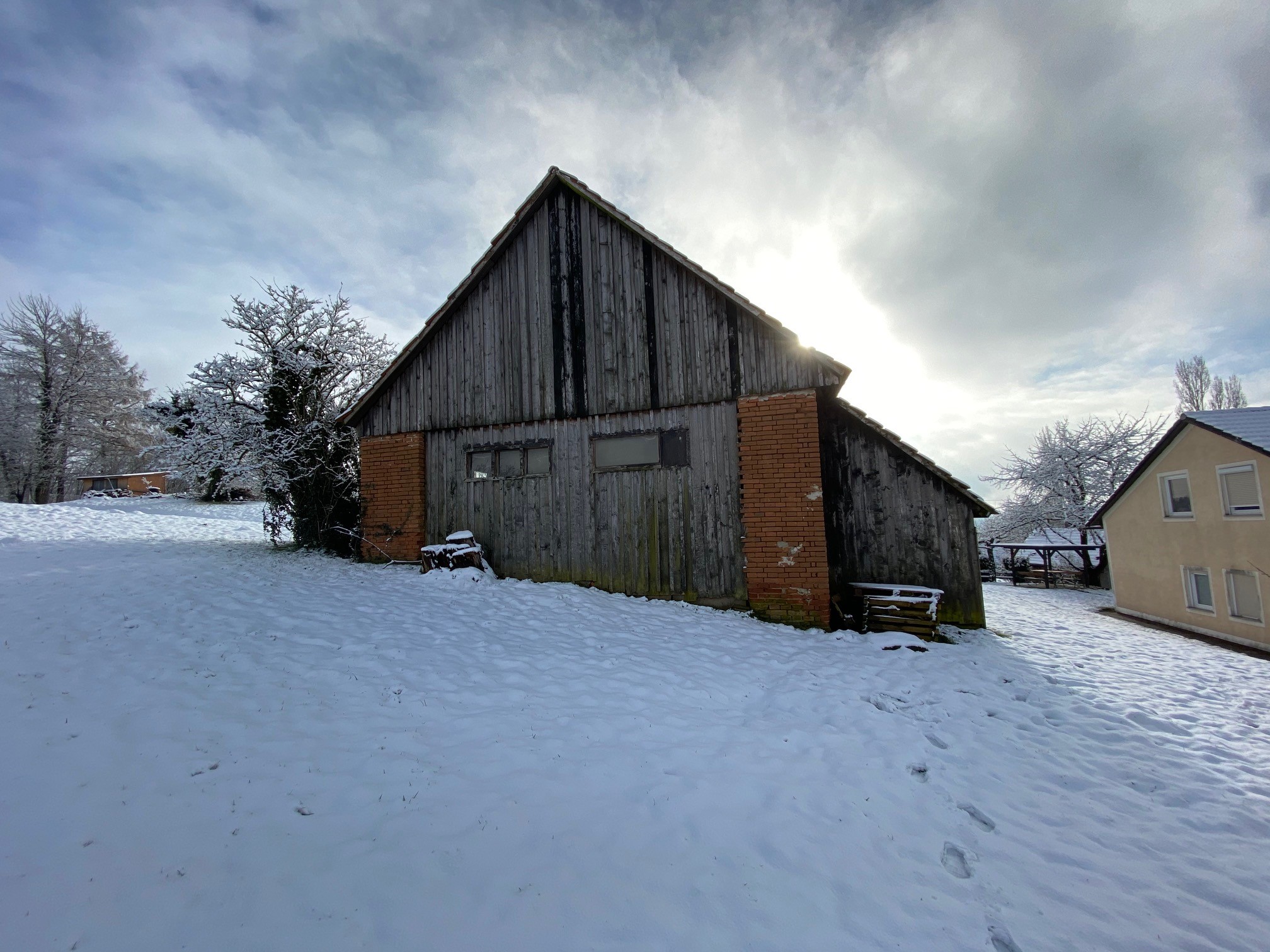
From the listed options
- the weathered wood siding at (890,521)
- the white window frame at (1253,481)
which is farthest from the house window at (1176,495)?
the weathered wood siding at (890,521)

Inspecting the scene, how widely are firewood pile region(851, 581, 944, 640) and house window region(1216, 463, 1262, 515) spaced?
34.8ft

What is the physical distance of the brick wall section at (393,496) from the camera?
10172mm

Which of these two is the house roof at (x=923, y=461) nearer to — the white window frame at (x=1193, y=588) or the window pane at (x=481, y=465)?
the window pane at (x=481, y=465)

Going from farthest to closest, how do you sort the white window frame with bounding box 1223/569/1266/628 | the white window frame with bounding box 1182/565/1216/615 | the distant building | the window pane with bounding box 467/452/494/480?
the distant building, the white window frame with bounding box 1182/565/1216/615, the white window frame with bounding box 1223/569/1266/628, the window pane with bounding box 467/452/494/480

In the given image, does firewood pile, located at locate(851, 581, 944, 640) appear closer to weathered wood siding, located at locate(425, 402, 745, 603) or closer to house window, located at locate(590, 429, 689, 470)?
weathered wood siding, located at locate(425, 402, 745, 603)

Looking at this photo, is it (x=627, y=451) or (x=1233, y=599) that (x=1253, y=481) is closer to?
(x=1233, y=599)

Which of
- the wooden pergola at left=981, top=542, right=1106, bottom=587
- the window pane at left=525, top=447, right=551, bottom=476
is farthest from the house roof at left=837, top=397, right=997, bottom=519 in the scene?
the wooden pergola at left=981, top=542, right=1106, bottom=587

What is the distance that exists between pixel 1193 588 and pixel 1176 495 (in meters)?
2.64

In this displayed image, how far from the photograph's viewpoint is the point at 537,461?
9492 mm

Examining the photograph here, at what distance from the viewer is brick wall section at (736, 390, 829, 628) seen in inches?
302

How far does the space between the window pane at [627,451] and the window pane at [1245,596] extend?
15.2m

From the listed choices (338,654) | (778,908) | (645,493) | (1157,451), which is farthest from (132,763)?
(1157,451)

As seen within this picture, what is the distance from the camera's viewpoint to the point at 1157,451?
48.0ft

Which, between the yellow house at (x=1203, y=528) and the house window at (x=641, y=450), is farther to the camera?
the yellow house at (x=1203, y=528)
